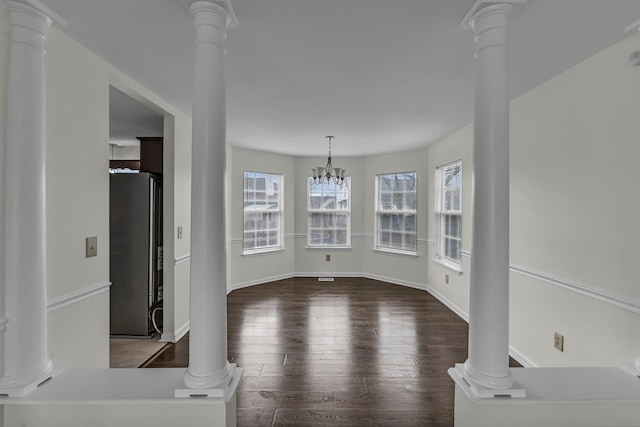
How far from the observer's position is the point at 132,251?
360 cm

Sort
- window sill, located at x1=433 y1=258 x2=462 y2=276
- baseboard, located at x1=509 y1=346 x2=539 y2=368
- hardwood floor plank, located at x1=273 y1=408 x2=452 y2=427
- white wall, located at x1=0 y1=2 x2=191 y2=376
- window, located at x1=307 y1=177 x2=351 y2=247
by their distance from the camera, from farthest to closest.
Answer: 1. window, located at x1=307 y1=177 x2=351 y2=247
2. window sill, located at x1=433 y1=258 x2=462 y2=276
3. baseboard, located at x1=509 y1=346 x2=539 y2=368
4. hardwood floor plank, located at x1=273 y1=408 x2=452 y2=427
5. white wall, located at x1=0 y1=2 x2=191 y2=376

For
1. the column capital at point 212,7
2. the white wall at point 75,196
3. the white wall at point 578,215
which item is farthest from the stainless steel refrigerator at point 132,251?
the white wall at point 578,215

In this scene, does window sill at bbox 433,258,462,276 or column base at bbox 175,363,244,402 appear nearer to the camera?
column base at bbox 175,363,244,402

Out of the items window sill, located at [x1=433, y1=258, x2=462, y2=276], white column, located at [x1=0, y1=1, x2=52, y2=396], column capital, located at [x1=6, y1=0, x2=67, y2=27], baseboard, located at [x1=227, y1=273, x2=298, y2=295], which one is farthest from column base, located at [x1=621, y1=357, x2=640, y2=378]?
baseboard, located at [x1=227, y1=273, x2=298, y2=295]

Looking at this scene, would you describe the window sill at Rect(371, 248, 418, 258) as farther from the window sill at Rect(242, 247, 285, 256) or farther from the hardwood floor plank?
the hardwood floor plank

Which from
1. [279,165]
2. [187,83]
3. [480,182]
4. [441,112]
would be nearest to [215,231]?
[480,182]

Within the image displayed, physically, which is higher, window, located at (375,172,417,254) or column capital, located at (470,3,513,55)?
column capital, located at (470,3,513,55)

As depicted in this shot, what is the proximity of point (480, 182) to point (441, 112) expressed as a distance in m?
2.18

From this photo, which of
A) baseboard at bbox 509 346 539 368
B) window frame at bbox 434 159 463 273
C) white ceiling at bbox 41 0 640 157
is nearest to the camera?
white ceiling at bbox 41 0 640 157

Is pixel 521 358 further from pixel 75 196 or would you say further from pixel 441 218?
pixel 75 196

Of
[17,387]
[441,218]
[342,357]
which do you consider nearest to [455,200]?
[441,218]

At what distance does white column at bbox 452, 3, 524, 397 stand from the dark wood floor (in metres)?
0.88

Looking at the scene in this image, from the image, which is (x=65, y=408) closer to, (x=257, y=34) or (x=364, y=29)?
(x=257, y=34)

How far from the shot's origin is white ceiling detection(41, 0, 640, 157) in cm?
170
